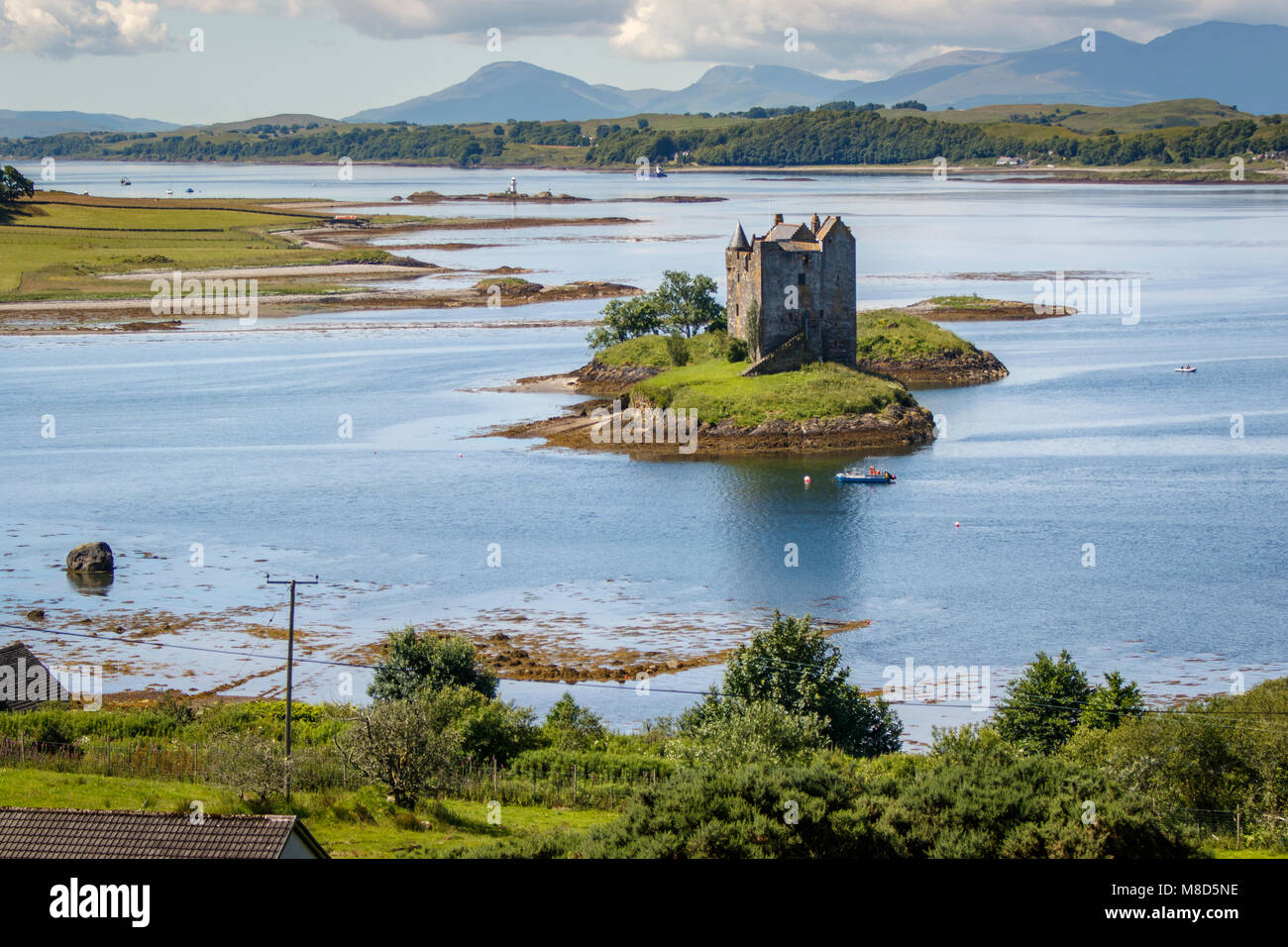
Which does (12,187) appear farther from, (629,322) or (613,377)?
(613,377)

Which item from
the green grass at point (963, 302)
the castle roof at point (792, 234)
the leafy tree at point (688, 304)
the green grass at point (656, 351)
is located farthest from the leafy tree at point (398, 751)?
the green grass at point (963, 302)

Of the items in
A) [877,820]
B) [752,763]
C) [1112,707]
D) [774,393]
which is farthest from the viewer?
[774,393]

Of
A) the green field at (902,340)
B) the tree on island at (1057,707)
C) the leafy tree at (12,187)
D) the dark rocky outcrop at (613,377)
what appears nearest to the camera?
the tree on island at (1057,707)

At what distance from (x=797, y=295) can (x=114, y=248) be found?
105m

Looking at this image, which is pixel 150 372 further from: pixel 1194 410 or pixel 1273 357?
pixel 1273 357

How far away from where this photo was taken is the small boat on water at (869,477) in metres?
68.9

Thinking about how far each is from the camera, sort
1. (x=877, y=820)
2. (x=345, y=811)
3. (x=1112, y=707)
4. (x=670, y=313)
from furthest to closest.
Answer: (x=670, y=313), (x=1112, y=707), (x=345, y=811), (x=877, y=820)

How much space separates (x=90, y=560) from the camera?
181ft

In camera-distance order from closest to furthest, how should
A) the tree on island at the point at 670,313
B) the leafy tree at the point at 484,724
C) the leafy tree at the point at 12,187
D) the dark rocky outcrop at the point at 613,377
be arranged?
the leafy tree at the point at 484,724 → the dark rocky outcrop at the point at 613,377 → the tree on island at the point at 670,313 → the leafy tree at the point at 12,187

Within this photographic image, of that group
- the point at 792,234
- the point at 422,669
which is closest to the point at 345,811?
the point at 422,669

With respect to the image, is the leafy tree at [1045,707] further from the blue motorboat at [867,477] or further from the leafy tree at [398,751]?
the blue motorboat at [867,477]

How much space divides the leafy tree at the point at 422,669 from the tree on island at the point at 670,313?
196 ft
